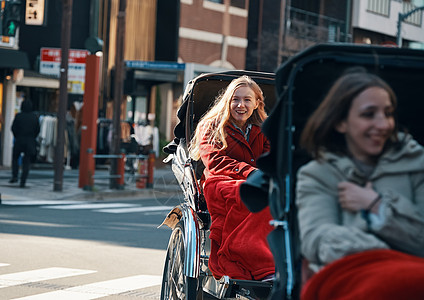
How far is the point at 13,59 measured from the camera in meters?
30.2

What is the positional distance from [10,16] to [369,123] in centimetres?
1787

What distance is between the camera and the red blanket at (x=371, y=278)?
10.7 ft

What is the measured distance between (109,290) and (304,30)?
138ft

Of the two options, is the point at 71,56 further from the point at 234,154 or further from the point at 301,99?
the point at 301,99

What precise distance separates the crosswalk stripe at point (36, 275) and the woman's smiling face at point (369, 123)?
19.9 ft

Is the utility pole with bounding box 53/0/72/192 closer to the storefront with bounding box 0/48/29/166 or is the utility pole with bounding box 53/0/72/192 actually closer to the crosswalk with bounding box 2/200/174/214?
the crosswalk with bounding box 2/200/174/214

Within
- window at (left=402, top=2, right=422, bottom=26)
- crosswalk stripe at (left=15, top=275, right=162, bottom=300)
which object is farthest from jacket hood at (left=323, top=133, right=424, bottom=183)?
window at (left=402, top=2, right=422, bottom=26)

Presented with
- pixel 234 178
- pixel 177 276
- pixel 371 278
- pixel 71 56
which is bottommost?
pixel 177 276

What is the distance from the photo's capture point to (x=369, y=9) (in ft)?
186

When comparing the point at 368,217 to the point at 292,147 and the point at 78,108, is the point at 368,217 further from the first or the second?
the point at 78,108

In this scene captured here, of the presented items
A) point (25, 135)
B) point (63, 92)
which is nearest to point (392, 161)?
point (63, 92)

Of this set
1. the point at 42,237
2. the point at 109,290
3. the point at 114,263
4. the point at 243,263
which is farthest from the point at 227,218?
the point at 42,237

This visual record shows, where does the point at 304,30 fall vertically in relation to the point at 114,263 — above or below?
above

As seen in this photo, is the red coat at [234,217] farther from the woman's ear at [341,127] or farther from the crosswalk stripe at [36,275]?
the crosswalk stripe at [36,275]
